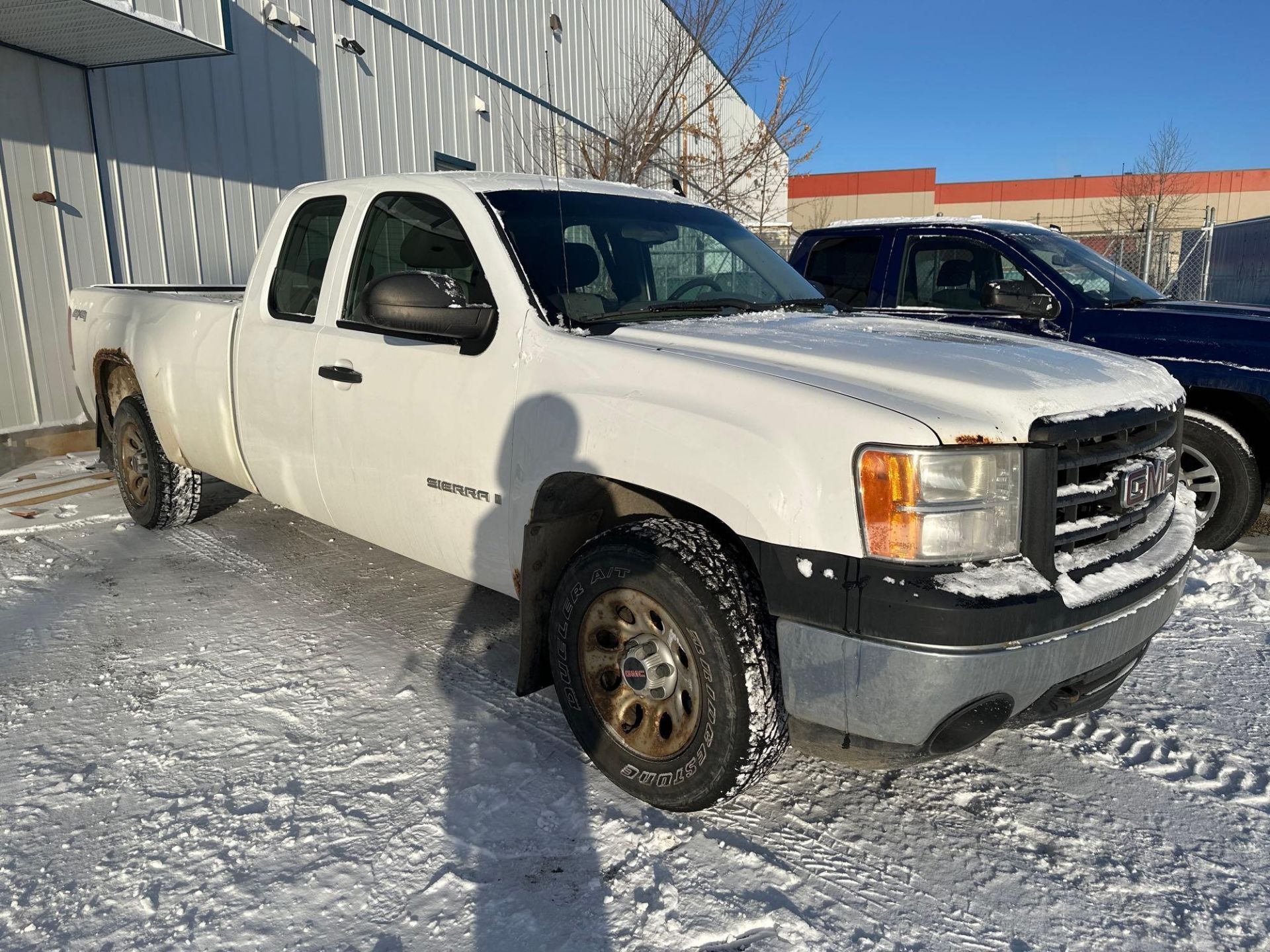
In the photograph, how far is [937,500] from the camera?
88.2 inches

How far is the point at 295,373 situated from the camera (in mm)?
4051

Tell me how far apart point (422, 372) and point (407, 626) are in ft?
4.53

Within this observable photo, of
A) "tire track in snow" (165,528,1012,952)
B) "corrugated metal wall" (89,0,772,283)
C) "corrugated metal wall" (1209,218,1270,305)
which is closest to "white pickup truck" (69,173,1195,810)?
"tire track in snow" (165,528,1012,952)

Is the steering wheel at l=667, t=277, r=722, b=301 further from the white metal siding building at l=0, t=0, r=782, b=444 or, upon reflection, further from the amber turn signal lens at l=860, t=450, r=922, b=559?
the white metal siding building at l=0, t=0, r=782, b=444

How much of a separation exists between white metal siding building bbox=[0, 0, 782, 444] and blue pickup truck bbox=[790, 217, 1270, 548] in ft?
18.3

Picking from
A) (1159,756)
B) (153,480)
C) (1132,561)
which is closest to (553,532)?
(1132,561)

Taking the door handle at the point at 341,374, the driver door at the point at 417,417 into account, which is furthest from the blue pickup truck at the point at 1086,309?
the door handle at the point at 341,374

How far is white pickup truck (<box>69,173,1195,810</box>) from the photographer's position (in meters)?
2.26

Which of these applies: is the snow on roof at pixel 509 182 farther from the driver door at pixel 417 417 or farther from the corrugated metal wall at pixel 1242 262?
the corrugated metal wall at pixel 1242 262

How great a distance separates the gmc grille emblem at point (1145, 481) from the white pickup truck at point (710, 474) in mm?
11

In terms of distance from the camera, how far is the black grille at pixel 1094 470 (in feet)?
7.77

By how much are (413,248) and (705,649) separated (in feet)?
7.17

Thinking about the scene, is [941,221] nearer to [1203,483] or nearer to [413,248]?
[1203,483]

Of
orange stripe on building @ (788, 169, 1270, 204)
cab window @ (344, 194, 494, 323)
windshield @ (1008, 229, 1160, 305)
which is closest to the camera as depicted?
cab window @ (344, 194, 494, 323)
